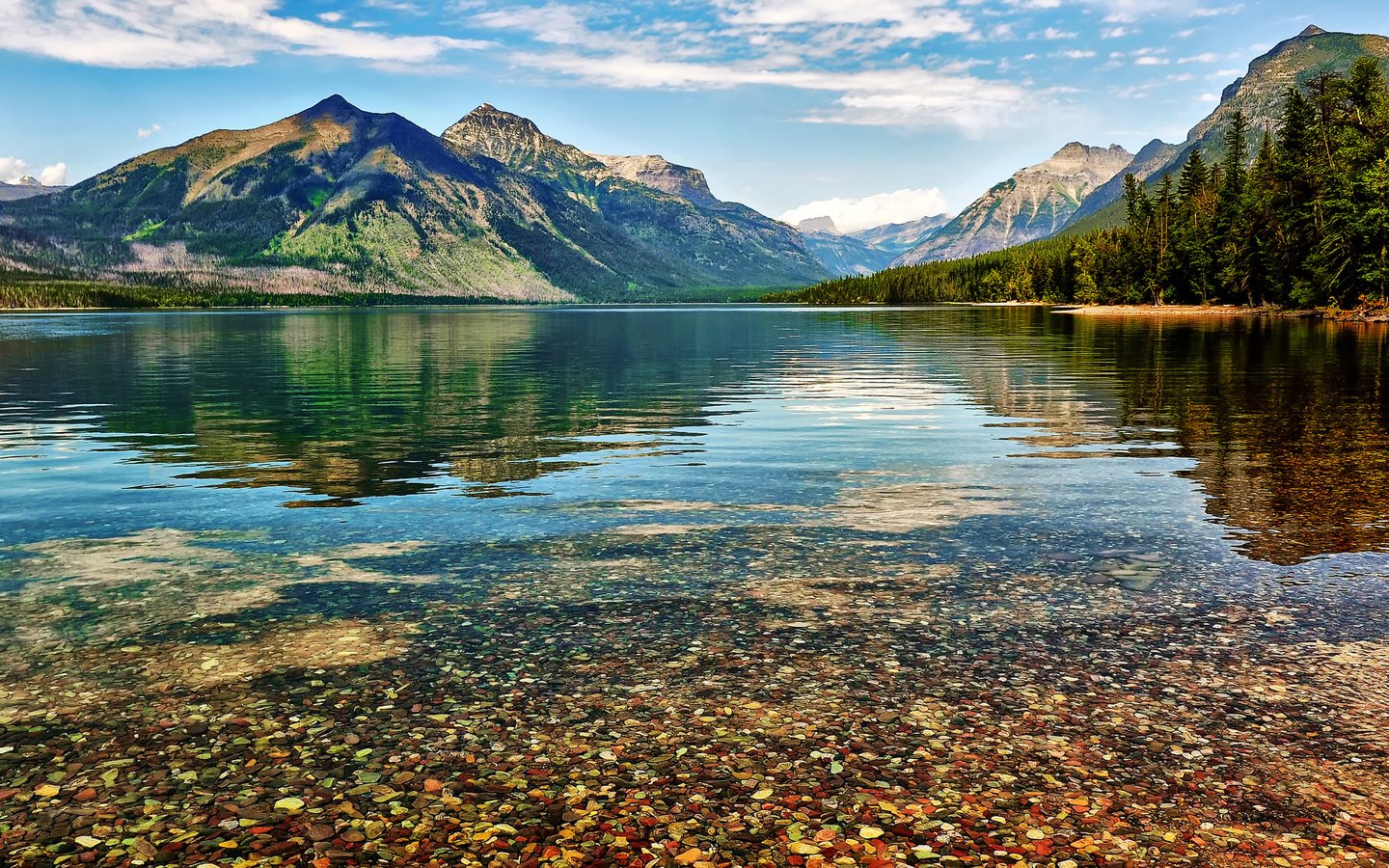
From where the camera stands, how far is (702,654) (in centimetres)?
1298

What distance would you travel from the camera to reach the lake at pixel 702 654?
350 inches

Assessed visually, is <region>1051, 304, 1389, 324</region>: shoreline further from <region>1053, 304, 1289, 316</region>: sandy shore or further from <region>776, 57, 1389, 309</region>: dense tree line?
<region>776, 57, 1389, 309</region>: dense tree line

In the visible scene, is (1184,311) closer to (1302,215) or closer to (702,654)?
(1302,215)

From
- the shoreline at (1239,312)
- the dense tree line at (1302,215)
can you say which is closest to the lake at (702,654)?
the dense tree line at (1302,215)

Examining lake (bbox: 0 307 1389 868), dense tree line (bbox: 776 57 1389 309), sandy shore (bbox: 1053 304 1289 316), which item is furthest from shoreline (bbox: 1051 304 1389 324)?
lake (bbox: 0 307 1389 868)

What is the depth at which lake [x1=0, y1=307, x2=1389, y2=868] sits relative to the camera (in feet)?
29.2

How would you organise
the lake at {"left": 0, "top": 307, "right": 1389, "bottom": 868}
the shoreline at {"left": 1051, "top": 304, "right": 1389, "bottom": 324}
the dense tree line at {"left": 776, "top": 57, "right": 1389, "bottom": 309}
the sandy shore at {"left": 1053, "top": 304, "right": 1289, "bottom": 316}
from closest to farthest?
the lake at {"left": 0, "top": 307, "right": 1389, "bottom": 868}
the dense tree line at {"left": 776, "top": 57, "right": 1389, "bottom": 309}
the shoreline at {"left": 1051, "top": 304, "right": 1389, "bottom": 324}
the sandy shore at {"left": 1053, "top": 304, "right": 1289, "bottom": 316}

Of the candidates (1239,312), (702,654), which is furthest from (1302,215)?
(702,654)

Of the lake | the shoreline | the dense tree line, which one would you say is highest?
the dense tree line

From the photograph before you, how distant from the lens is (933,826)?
877 cm

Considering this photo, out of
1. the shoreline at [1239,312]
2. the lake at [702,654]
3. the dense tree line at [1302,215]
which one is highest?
the dense tree line at [1302,215]

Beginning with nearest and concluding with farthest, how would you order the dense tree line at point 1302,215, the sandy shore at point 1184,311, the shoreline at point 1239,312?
the dense tree line at point 1302,215, the shoreline at point 1239,312, the sandy shore at point 1184,311

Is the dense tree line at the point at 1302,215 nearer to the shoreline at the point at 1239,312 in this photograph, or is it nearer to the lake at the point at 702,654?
the shoreline at the point at 1239,312

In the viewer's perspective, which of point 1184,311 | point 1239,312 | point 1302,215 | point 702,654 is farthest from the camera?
point 1184,311
